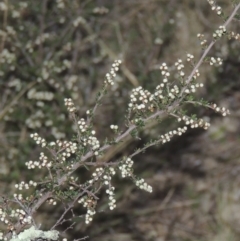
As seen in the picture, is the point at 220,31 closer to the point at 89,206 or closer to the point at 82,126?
the point at 82,126

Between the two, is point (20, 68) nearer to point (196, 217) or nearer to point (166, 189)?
point (166, 189)

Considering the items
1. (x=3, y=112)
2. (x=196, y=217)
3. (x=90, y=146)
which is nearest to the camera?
(x=90, y=146)

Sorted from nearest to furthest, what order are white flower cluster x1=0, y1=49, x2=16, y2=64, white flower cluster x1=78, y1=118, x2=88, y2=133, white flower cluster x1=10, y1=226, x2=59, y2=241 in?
white flower cluster x1=10, y1=226, x2=59, y2=241 < white flower cluster x1=78, y1=118, x2=88, y2=133 < white flower cluster x1=0, y1=49, x2=16, y2=64

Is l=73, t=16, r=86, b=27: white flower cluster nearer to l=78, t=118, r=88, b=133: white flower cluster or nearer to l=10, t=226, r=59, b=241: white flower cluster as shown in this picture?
l=78, t=118, r=88, b=133: white flower cluster

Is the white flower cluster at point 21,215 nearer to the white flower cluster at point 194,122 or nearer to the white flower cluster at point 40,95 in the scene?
the white flower cluster at point 194,122

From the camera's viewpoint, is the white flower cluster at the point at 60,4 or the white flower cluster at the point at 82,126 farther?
the white flower cluster at the point at 60,4

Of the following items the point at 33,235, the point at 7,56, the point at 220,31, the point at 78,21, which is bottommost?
the point at 33,235

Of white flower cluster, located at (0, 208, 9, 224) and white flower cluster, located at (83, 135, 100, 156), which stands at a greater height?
white flower cluster, located at (83, 135, 100, 156)

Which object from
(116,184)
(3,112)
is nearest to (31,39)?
(3,112)

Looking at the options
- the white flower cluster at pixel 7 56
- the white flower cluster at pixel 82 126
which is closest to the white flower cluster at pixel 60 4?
the white flower cluster at pixel 7 56

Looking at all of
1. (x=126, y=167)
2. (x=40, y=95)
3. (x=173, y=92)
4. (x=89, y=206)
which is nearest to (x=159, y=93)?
(x=173, y=92)

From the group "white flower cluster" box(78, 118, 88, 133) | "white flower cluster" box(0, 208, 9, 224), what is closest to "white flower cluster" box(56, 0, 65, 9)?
"white flower cluster" box(78, 118, 88, 133)
